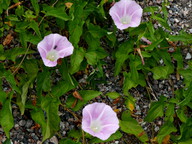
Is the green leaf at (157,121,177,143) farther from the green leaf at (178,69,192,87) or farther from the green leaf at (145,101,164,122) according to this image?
the green leaf at (178,69,192,87)

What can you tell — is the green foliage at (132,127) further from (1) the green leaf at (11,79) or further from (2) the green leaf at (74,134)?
(1) the green leaf at (11,79)

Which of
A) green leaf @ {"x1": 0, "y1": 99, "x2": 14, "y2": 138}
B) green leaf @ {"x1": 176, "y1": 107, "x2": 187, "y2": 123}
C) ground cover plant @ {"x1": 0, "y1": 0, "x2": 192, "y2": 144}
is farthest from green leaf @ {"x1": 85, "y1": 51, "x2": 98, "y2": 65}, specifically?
green leaf @ {"x1": 176, "y1": 107, "x2": 187, "y2": 123}

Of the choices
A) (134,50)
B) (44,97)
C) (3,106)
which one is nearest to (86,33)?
(134,50)

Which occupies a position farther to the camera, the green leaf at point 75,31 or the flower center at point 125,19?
the flower center at point 125,19

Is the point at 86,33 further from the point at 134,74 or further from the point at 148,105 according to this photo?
the point at 148,105

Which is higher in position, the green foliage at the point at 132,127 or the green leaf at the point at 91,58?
the green leaf at the point at 91,58

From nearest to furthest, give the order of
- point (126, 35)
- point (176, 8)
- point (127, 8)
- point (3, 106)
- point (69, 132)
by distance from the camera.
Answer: point (3, 106) → point (69, 132) → point (127, 8) → point (126, 35) → point (176, 8)

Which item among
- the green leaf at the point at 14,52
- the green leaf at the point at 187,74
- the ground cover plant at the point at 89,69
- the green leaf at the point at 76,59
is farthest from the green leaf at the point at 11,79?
the green leaf at the point at 187,74
